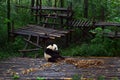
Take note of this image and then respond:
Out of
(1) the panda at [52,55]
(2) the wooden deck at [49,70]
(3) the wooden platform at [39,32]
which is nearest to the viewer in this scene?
(2) the wooden deck at [49,70]

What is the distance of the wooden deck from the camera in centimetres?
858

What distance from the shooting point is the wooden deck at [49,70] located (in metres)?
8.58

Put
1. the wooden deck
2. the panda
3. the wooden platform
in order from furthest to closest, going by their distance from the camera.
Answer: the wooden platform < the panda < the wooden deck

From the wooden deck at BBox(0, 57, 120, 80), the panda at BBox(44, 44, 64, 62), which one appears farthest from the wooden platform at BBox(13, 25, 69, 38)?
the wooden deck at BBox(0, 57, 120, 80)

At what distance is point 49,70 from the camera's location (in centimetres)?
923

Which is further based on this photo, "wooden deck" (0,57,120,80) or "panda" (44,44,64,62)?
"panda" (44,44,64,62)

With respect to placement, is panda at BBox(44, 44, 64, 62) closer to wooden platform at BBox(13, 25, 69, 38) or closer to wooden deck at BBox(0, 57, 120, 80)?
wooden deck at BBox(0, 57, 120, 80)

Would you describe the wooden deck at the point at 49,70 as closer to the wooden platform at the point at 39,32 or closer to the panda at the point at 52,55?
the panda at the point at 52,55

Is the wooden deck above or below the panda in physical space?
below

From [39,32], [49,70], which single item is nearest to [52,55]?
[49,70]

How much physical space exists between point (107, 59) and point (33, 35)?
19.1ft

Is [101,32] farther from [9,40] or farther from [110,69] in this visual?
[110,69]

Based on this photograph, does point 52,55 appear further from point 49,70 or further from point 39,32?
point 39,32

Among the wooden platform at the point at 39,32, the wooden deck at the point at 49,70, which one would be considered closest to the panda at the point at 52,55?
the wooden deck at the point at 49,70
